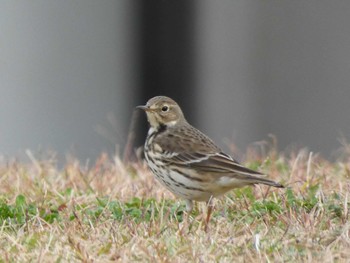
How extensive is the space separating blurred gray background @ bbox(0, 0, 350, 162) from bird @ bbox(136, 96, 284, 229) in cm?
681

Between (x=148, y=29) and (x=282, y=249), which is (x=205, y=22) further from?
(x=282, y=249)

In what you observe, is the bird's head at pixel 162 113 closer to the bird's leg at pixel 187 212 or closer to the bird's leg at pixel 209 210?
the bird's leg at pixel 187 212

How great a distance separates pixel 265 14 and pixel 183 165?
7.77 metres

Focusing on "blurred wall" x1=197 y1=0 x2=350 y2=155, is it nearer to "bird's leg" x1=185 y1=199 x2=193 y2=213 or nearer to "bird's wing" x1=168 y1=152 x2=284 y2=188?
"bird's wing" x1=168 y1=152 x2=284 y2=188

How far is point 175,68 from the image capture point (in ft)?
53.5

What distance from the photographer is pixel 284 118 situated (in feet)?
53.0

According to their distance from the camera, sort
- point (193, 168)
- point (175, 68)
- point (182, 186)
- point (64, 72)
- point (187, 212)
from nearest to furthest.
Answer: point (187, 212), point (182, 186), point (193, 168), point (175, 68), point (64, 72)

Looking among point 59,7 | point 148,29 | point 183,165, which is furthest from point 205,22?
point 183,165

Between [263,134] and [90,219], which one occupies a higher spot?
[90,219]

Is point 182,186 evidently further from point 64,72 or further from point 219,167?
point 64,72

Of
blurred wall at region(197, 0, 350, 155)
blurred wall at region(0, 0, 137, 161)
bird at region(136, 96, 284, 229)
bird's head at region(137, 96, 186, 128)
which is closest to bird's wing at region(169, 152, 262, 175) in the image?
bird at region(136, 96, 284, 229)

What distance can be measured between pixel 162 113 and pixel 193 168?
949mm

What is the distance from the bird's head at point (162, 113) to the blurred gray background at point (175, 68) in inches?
249

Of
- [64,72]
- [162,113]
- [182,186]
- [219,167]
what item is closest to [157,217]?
[182,186]
